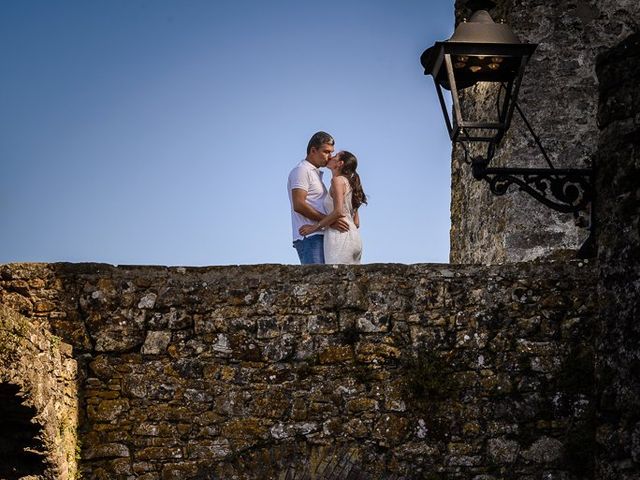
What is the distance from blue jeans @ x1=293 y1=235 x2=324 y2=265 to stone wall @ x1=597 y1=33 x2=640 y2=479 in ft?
7.99

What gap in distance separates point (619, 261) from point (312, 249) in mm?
2708

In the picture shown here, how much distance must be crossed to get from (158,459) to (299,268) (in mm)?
1368

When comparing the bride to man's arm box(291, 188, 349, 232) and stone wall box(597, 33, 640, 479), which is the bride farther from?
stone wall box(597, 33, 640, 479)

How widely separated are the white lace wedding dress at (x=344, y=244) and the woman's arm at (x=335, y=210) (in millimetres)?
49

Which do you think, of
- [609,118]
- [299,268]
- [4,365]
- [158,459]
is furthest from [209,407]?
[609,118]

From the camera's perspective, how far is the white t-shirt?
340 inches

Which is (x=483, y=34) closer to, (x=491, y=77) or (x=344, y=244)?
(x=491, y=77)

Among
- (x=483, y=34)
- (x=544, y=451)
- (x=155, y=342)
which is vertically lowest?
(x=544, y=451)

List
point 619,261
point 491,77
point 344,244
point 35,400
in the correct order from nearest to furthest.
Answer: point 619,261, point 35,400, point 491,77, point 344,244

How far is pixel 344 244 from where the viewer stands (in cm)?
845

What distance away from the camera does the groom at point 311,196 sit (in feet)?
28.1

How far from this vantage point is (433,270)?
7785 millimetres

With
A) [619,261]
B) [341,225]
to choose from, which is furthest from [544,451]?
[341,225]

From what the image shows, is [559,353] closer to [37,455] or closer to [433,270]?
[433,270]
